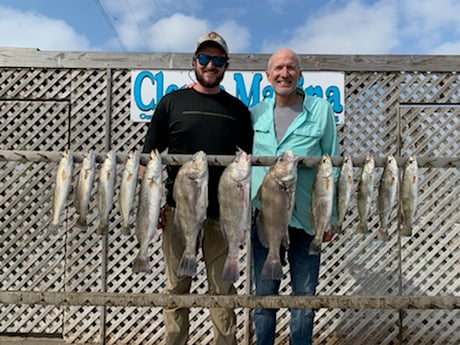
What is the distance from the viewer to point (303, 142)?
2969 millimetres

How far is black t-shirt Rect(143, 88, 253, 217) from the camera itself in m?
2.95

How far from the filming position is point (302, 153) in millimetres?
2965

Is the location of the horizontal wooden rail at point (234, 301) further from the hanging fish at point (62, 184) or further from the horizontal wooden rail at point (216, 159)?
the horizontal wooden rail at point (216, 159)

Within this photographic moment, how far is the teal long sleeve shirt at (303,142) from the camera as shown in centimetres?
297

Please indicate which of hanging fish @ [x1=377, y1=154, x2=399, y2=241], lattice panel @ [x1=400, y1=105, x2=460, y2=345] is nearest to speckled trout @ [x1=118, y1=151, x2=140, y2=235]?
hanging fish @ [x1=377, y1=154, x2=399, y2=241]

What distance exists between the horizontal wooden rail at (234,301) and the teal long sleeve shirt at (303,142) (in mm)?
448

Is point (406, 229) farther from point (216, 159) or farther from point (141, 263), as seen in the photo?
point (141, 263)

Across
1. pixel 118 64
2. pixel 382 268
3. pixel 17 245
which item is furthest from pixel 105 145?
pixel 382 268

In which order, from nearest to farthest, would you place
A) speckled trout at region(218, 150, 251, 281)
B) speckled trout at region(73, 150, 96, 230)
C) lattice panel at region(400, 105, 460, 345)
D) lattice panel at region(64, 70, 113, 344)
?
1. speckled trout at region(218, 150, 251, 281)
2. speckled trout at region(73, 150, 96, 230)
3. lattice panel at region(400, 105, 460, 345)
4. lattice panel at region(64, 70, 113, 344)

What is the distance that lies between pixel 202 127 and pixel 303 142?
0.62m

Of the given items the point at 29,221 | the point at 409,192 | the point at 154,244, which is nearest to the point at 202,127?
the point at 409,192

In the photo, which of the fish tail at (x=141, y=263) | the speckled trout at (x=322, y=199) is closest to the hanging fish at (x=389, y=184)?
the speckled trout at (x=322, y=199)

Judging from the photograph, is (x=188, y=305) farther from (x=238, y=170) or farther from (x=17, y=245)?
(x=17, y=245)

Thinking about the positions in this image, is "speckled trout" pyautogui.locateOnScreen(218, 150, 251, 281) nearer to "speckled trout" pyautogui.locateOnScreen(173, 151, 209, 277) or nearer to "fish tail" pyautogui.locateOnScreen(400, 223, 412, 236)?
"speckled trout" pyautogui.locateOnScreen(173, 151, 209, 277)
